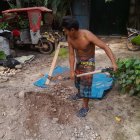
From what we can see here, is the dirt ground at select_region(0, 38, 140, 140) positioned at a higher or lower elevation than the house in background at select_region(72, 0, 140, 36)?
lower

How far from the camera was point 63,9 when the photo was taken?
1024 centimetres

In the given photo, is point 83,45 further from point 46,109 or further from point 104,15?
point 104,15

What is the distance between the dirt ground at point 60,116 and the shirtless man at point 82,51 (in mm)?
281

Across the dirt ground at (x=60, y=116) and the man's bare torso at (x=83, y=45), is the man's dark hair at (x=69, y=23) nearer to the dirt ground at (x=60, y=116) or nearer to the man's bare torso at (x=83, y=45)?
the man's bare torso at (x=83, y=45)

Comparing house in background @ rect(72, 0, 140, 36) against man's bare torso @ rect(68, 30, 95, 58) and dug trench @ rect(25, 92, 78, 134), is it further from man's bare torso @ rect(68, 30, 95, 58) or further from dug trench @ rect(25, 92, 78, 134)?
man's bare torso @ rect(68, 30, 95, 58)

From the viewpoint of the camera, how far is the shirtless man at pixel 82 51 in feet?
14.0

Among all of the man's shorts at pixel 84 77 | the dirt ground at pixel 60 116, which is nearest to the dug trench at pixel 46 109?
the dirt ground at pixel 60 116

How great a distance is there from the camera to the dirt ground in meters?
4.67

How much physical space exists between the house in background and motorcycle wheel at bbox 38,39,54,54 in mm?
2557

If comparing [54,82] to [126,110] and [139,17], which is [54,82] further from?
[139,17]

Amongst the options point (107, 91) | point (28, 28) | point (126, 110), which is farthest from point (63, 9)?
point (126, 110)

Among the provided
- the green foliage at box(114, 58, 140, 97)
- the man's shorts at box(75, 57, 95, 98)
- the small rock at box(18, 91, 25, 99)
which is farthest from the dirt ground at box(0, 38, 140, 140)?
the man's shorts at box(75, 57, 95, 98)

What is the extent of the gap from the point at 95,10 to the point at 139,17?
5.16ft

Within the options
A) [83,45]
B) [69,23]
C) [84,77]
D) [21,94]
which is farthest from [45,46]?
[69,23]
